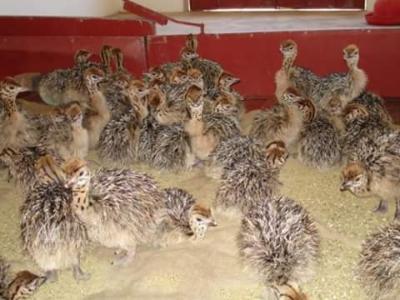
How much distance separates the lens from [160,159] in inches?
140

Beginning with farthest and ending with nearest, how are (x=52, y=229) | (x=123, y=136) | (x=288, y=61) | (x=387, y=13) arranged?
(x=387, y=13) < (x=288, y=61) < (x=123, y=136) < (x=52, y=229)

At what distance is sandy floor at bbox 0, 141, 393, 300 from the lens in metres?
2.52

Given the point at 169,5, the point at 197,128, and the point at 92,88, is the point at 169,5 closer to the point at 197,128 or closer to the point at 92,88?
the point at 92,88

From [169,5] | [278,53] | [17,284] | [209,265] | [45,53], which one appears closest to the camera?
[17,284]

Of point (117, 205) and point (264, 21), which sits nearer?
point (117, 205)

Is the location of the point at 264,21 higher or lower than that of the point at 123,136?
higher

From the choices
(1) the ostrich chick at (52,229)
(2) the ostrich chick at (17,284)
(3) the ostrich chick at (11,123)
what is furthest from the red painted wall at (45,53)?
(2) the ostrich chick at (17,284)

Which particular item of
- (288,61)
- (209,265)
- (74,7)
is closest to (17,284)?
(209,265)

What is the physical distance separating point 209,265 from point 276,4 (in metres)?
6.15

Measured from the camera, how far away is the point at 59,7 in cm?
645

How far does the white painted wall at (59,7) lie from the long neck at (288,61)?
2602 millimetres

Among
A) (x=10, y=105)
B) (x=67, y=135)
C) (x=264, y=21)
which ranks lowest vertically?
(x=67, y=135)

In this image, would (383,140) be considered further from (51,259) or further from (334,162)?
(51,259)

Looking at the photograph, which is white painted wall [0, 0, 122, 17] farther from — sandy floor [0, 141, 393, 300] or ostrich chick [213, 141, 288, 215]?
ostrich chick [213, 141, 288, 215]
